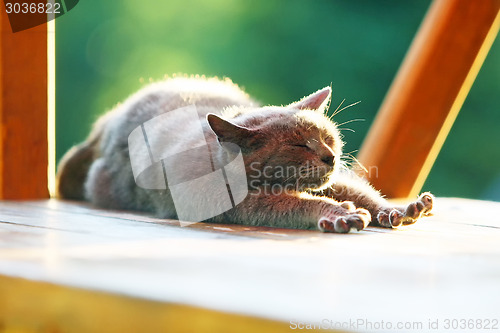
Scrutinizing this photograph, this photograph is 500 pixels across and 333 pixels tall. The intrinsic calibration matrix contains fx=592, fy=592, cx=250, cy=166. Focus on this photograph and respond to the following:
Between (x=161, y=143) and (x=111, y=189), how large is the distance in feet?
0.96

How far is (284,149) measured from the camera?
5.48ft

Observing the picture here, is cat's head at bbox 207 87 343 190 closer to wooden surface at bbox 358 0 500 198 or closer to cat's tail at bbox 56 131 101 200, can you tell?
wooden surface at bbox 358 0 500 198

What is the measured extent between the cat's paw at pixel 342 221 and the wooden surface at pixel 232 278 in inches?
1.8

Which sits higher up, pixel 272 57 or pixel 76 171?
pixel 272 57

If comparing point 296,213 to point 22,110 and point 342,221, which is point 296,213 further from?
point 22,110

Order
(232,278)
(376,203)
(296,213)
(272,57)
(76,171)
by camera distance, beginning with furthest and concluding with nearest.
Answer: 1. (272,57)
2. (76,171)
3. (376,203)
4. (296,213)
5. (232,278)

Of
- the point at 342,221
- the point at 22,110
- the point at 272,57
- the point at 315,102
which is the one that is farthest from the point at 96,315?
the point at 272,57

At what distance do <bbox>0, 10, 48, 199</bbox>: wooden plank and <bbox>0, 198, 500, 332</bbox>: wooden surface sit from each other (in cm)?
75

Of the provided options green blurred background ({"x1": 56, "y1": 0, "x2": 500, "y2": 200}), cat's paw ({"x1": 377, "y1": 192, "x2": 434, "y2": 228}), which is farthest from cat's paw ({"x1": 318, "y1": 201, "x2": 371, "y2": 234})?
green blurred background ({"x1": 56, "y1": 0, "x2": 500, "y2": 200})

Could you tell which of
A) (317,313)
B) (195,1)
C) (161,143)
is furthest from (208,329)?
(195,1)

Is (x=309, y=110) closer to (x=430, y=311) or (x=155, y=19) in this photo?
(x=430, y=311)

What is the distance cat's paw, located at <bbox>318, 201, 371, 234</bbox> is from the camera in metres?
1.53

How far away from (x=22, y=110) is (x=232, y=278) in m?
1.50

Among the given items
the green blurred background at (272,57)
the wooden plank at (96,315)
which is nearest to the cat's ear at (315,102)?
the wooden plank at (96,315)
